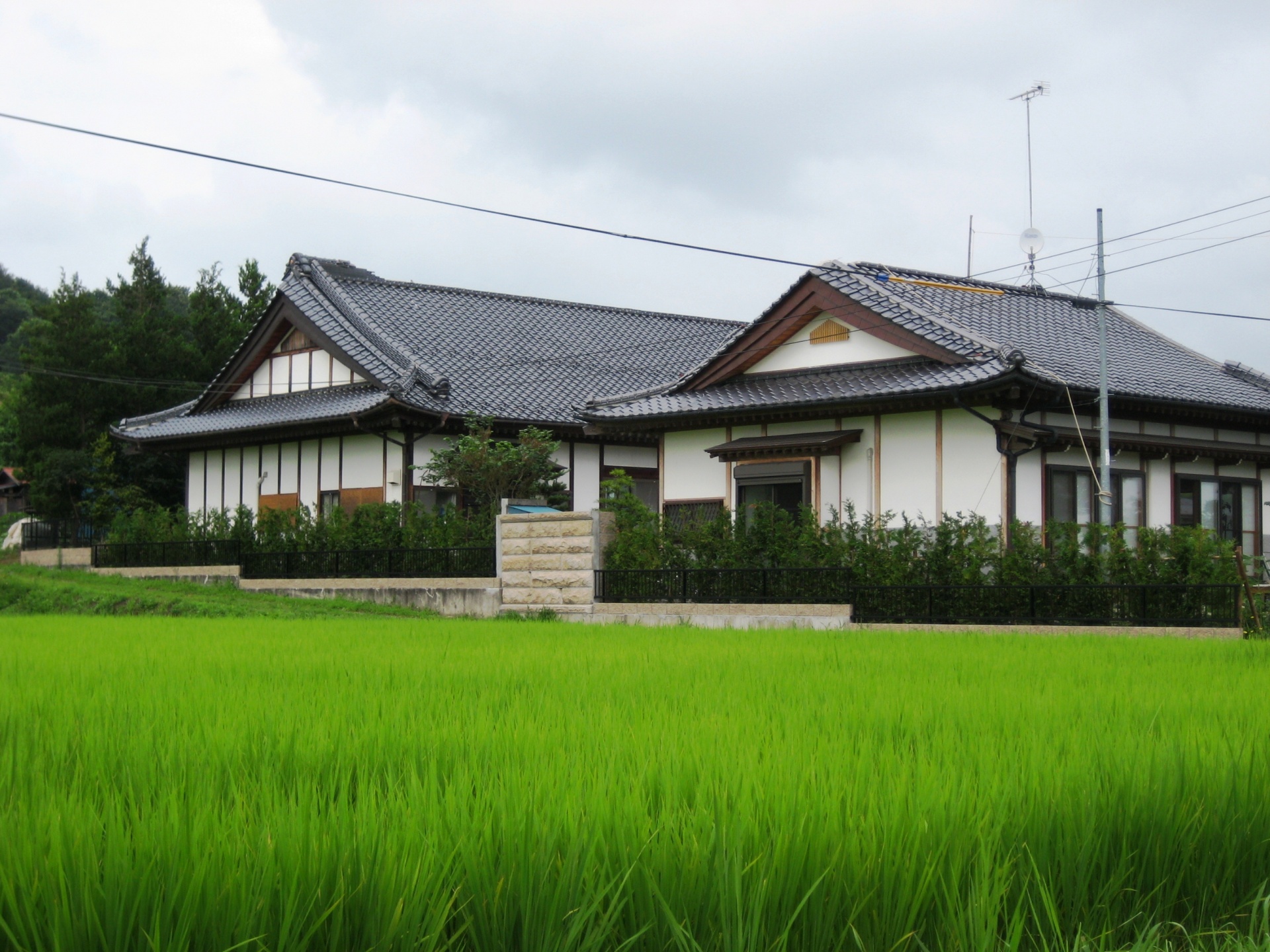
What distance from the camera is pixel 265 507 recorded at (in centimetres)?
2386

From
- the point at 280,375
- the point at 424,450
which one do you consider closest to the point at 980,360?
the point at 424,450

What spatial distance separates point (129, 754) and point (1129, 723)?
353cm

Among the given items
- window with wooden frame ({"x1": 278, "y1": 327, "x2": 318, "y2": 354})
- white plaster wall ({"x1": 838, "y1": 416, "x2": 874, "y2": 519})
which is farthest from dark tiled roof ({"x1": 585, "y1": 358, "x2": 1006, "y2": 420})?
window with wooden frame ({"x1": 278, "y1": 327, "x2": 318, "y2": 354})

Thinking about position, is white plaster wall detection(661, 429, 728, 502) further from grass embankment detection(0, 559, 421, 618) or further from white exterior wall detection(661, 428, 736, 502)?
grass embankment detection(0, 559, 421, 618)

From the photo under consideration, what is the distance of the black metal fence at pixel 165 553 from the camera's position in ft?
79.2

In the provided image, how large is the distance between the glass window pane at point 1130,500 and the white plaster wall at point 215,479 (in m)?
18.9

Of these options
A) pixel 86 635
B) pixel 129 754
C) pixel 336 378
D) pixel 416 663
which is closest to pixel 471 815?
pixel 129 754

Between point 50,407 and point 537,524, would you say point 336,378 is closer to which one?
point 537,524

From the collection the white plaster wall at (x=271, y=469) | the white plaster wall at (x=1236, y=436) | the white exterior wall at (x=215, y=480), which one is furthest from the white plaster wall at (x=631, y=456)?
the white plaster wall at (x=1236, y=436)

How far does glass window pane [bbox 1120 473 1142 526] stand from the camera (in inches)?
717

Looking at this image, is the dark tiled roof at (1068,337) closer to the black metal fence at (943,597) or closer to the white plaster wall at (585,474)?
the black metal fence at (943,597)

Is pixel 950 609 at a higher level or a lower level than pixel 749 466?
lower

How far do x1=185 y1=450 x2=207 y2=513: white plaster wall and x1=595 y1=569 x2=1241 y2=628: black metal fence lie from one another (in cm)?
1430

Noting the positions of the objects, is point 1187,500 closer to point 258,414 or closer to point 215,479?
point 258,414
